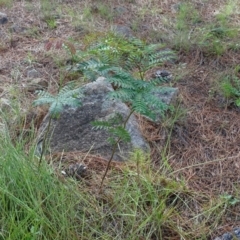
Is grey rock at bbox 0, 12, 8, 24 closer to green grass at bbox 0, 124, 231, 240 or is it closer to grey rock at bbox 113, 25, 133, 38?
grey rock at bbox 113, 25, 133, 38

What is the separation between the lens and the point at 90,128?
2.26 meters

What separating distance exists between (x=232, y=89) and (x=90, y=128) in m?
0.90

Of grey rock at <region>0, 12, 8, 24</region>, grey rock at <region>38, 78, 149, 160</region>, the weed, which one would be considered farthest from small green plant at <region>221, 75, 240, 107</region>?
the weed

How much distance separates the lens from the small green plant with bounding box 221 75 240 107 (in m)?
2.57

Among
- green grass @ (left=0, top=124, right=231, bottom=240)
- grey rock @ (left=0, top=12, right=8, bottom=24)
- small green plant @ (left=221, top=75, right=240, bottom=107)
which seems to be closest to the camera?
green grass @ (left=0, top=124, right=231, bottom=240)

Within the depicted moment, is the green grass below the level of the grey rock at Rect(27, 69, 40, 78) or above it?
above

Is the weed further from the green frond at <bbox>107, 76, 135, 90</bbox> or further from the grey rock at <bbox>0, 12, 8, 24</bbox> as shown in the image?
the green frond at <bbox>107, 76, 135, 90</bbox>

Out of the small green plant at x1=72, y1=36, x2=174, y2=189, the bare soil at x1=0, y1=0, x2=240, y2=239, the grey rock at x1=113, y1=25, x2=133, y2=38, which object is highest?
the small green plant at x1=72, y1=36, x2=174, y2=189

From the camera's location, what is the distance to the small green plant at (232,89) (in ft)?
8.44

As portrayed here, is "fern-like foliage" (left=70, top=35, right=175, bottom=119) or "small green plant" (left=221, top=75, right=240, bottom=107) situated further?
"small green plant" (left=221, top=75, right=240, bottom=107)

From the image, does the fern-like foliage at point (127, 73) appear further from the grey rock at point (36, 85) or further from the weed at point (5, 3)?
the weed at point (5, 3)

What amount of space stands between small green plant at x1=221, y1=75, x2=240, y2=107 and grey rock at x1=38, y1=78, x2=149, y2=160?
0.60 meters

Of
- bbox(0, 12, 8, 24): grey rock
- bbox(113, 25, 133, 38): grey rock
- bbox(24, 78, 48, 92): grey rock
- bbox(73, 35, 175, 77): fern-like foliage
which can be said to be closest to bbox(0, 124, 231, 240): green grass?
bbox(73, 35, 175, 77): fern-like foliage

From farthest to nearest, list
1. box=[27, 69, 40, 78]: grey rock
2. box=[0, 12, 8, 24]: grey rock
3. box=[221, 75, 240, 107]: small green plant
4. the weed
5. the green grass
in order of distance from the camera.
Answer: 1. the weed
2. box=[0, 12, 8, 24]: grey rock
3. box=[27, 69, 40, 78]: grey rock
4. box=[221, 75, 240, 107]: small green plant
5. the green grass
